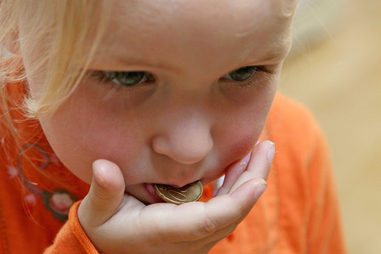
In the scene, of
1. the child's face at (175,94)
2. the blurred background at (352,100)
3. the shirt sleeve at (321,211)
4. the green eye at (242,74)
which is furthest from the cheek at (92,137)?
the blurred background at (352,100)

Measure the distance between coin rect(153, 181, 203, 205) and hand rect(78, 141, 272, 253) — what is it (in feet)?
0.04

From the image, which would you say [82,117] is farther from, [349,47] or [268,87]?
[349,47]

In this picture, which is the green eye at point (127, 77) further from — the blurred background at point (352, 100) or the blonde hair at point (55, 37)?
the blurred background at point (352, 100)

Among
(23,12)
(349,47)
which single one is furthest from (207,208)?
(349,47)

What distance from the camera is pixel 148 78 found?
0.44 m

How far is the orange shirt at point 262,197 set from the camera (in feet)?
2.26

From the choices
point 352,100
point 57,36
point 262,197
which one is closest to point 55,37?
point 57,36

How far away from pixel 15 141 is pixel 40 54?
0.31 metres

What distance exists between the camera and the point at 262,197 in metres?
0.86

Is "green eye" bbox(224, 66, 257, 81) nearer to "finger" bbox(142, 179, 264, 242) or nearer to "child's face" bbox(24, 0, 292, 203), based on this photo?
"child's face" bbox(24, 0, 292, 203)

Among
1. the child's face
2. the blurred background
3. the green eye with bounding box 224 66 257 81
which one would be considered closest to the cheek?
the child's face

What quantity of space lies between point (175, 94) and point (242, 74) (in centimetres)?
9

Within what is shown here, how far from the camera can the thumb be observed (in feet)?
1.51

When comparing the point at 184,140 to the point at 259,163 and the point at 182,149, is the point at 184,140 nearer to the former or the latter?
the point at 182,149
